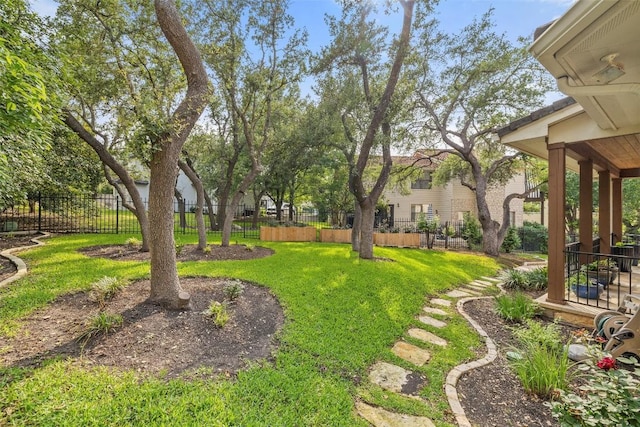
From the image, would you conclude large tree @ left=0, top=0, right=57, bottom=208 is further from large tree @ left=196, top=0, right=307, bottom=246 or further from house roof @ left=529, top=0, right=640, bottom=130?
house roof @ left=529, top=0, right=640, bottom=130

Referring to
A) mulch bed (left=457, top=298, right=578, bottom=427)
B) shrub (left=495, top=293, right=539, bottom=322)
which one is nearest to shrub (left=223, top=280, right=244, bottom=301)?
mulch bed (left=457, top=298, right=578, bottom=427)

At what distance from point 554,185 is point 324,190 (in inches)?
576

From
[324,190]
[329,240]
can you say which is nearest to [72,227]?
[329,240]

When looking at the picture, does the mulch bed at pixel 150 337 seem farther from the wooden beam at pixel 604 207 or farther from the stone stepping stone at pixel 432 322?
the wooden beam at pixel 604 207

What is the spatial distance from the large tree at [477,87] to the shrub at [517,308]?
6.39 metres

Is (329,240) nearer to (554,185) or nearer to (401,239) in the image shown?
(401,239)

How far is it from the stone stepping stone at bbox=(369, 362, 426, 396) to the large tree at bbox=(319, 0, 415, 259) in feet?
18.7

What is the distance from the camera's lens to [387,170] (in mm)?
9195

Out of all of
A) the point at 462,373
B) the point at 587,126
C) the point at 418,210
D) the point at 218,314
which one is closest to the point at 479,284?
the point at 587,126

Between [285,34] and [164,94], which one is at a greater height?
[285,34]

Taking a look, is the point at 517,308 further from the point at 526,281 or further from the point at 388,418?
the point at 388,418

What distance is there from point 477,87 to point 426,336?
1046 centimetres

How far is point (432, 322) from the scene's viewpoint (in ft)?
15.9

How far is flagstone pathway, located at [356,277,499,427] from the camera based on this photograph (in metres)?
2.57
